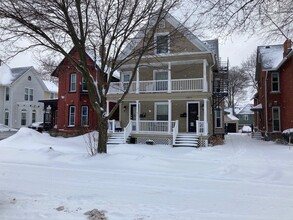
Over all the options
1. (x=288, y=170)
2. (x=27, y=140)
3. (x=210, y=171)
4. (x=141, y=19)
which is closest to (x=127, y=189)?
(x=210, y=171)

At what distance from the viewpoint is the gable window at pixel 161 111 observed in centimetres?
2227

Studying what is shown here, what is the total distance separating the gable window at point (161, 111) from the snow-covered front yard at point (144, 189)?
1046 cm

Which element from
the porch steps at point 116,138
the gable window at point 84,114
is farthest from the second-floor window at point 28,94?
the porch steps at point 116,138

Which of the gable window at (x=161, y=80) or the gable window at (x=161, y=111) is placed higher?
the gable window at (x=161, y=80)

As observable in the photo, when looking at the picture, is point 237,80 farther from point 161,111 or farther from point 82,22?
point 82,22

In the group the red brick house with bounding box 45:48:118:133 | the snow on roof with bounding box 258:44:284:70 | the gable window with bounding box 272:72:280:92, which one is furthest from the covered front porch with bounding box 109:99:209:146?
the gable window with bounding box 272:72:280:92

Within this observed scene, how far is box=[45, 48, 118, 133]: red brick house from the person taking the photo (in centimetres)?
2605

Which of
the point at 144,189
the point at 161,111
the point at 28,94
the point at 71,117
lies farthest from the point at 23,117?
the point at 144,189

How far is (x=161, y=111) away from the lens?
22453 mm

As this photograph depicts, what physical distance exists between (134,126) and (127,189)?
47.9 ft

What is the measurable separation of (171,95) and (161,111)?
273 cm

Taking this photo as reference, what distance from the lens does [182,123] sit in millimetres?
21812

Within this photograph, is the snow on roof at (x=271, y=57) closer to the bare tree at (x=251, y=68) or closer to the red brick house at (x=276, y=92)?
the red brick house at (x=276, y=92)

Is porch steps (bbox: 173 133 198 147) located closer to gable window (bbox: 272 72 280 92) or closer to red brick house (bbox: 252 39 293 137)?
red brick house (bbox: 252 39 293 137)
